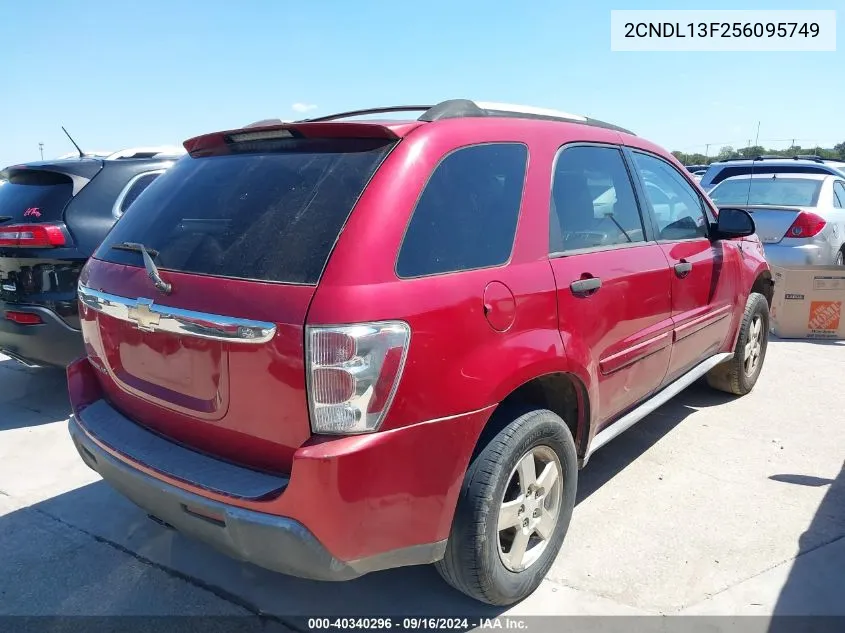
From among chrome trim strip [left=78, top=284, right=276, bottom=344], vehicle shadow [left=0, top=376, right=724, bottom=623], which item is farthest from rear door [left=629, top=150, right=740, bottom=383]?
chrome trim strip [left=78, top=284, right=276, bottom=344]

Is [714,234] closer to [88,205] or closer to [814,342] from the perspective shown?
[814,342]

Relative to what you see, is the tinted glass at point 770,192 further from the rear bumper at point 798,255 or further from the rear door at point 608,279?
the rear door at point 608,279

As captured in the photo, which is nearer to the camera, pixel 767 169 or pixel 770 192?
pixel 770 192

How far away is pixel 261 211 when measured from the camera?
7.25ft

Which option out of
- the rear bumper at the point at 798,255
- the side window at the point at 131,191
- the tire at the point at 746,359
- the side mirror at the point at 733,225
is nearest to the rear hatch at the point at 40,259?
the side window at the point at 131,191

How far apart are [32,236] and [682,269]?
4.10m

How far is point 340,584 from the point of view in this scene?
267cm

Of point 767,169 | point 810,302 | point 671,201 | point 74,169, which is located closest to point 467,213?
point 671,201

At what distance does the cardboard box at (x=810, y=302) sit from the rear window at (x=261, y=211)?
563 cm

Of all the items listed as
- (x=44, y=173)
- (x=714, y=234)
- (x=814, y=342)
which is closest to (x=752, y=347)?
(x=714, y=234)

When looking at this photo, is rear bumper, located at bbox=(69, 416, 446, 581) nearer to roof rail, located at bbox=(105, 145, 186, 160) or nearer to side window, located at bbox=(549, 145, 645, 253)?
side window, located at bbox=(549, 145, 645, 253)

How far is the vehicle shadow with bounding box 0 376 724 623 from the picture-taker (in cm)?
251

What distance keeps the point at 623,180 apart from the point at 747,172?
7204 mm

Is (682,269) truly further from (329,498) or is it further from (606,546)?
(329,498)
